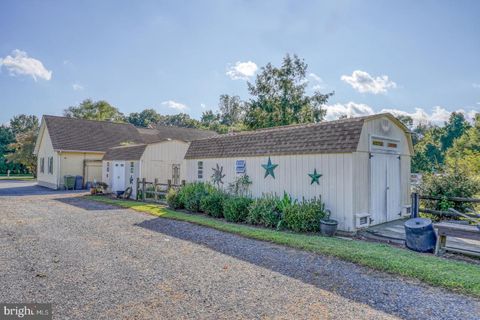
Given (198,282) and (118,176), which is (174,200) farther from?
(198,282)

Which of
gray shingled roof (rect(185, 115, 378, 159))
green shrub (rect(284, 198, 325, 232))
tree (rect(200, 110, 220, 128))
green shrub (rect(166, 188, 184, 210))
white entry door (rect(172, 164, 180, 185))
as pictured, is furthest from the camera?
tree (rect(200, 110, 220, 128))

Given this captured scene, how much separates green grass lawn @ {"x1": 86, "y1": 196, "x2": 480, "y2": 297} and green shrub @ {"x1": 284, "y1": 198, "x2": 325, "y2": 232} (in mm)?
420

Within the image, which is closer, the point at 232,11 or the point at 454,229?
the point at 454,229

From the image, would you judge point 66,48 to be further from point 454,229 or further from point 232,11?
point 454,229

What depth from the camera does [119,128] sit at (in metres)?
29.5

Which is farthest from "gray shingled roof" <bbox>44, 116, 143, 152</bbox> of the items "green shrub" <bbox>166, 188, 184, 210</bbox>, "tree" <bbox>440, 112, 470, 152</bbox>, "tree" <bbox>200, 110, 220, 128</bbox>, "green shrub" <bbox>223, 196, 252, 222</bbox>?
"tree" <bbox>440, 112, 470, 152</bbox>

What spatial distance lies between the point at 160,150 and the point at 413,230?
1474cm

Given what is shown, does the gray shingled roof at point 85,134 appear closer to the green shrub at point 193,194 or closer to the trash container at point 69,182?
the trash container at point 69,182

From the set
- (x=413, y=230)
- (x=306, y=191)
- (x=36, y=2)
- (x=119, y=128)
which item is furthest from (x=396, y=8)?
(x=119, y=128)

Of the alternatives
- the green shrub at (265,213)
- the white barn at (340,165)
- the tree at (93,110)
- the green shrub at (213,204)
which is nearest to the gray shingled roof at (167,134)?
the tree at (93,110)

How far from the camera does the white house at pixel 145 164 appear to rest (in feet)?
56.6

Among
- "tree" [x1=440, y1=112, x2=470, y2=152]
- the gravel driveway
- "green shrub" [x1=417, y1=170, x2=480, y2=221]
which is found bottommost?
the gravel driveway

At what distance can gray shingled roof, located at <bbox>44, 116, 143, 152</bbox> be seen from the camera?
2333cm

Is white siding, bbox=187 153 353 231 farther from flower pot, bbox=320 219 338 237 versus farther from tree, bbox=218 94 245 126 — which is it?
tree, bbox=218 94 245 126
